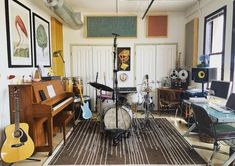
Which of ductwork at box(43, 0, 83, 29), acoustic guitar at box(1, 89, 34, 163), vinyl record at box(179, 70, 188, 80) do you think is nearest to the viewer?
acoustic guitar at box(1, 89, 34, 163)

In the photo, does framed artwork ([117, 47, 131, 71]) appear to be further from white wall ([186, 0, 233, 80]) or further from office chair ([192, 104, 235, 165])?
office chair ([192, 104, 235, 165])

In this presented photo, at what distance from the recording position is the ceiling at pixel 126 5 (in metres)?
4.70

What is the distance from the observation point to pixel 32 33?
371 centimetres

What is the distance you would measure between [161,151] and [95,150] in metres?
1.08

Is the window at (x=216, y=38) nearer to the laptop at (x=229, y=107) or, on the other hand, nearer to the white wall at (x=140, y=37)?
the laptop at (x=229, y=107)

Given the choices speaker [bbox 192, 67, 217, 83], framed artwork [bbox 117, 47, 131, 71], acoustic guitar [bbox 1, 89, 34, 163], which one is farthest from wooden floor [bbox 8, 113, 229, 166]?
framed artwork [bbox 117, 47, 131, 71]

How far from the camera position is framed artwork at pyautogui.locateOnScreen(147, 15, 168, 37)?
5.64 meters

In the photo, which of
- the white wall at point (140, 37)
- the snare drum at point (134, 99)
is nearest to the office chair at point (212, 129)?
the snare drum at point (134, 99)

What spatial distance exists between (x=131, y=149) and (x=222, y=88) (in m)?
1.91

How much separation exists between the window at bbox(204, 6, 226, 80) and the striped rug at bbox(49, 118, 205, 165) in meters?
1.66

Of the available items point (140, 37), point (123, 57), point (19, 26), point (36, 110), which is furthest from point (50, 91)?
point (140, 37)

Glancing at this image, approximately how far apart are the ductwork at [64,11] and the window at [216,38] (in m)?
3.09

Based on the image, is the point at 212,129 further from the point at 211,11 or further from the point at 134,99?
the point at 211,11

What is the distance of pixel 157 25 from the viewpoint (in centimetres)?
566
